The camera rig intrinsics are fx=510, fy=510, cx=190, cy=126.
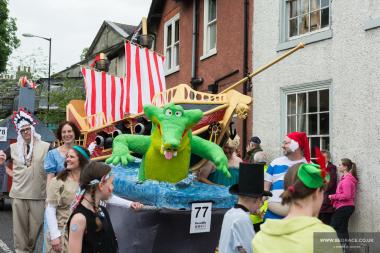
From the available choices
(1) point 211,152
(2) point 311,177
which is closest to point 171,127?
(1) point 211,152

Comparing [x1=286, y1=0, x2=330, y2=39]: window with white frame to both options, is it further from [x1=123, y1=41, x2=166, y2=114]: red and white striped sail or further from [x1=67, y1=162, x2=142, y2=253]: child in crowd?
[x1=67, y1=162, x2=142, y2=253]: child in crowd

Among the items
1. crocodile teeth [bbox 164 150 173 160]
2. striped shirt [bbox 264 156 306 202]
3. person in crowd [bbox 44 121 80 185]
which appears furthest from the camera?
person in crowd [bbox 44 121 80 185]

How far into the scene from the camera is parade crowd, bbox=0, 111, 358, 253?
2.53 meters

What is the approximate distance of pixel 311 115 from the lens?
10414 mm

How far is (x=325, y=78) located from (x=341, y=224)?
9.67 ft

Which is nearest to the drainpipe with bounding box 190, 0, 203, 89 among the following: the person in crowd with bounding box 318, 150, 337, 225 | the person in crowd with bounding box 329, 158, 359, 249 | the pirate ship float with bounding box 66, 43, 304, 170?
the person in crowd with bounding box 318, 150, 337, 225

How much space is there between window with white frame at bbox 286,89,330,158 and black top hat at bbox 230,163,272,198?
6466mm

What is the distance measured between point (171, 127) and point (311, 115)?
241 inches

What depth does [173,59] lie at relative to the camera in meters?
17.3

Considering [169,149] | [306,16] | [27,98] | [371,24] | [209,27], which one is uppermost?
[209,27]

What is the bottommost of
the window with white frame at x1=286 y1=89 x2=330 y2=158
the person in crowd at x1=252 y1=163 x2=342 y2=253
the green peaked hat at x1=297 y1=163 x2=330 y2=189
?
the person in crowd at x1=252 y1=163 x2=342 y2=253

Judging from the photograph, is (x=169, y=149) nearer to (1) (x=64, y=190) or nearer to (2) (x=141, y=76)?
(1) (x=64, y=190)

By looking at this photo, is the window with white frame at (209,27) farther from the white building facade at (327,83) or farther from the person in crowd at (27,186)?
the person in crowd at (27,186)

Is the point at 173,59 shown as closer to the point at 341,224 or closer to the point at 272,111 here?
the point at 272,111
